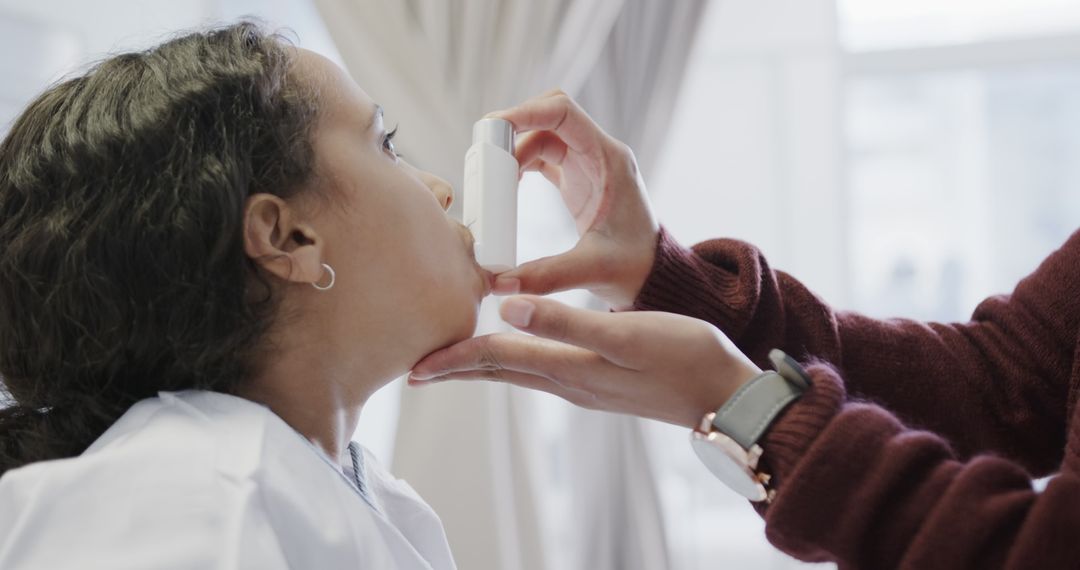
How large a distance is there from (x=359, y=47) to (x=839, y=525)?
139cm

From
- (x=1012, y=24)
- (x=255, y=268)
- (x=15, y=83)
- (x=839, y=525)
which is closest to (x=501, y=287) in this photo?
(x=255, y=268)

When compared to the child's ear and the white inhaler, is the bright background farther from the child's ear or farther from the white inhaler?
the child's ear

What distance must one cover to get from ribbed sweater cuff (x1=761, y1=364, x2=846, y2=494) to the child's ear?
1.55 feet

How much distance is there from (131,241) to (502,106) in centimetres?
97

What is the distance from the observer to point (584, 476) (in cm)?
175

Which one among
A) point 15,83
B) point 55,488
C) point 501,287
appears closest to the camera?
point 55,488

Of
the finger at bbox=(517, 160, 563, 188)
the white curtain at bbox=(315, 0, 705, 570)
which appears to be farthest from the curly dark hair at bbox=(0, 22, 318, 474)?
the white curtain at bbox=(315, 0, 705, 570)

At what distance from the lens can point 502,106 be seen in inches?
66.1

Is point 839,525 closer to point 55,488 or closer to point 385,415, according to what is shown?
point 55,488

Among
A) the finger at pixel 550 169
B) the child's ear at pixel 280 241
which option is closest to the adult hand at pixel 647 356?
the child's ear at pixel 280 241

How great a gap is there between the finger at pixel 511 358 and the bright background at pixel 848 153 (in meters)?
0.77

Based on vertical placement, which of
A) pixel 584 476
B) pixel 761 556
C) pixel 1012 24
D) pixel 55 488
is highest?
pixel 1012 24

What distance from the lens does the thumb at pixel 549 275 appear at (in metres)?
1.00

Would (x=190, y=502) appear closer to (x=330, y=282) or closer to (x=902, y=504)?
(x=330, y=282)
